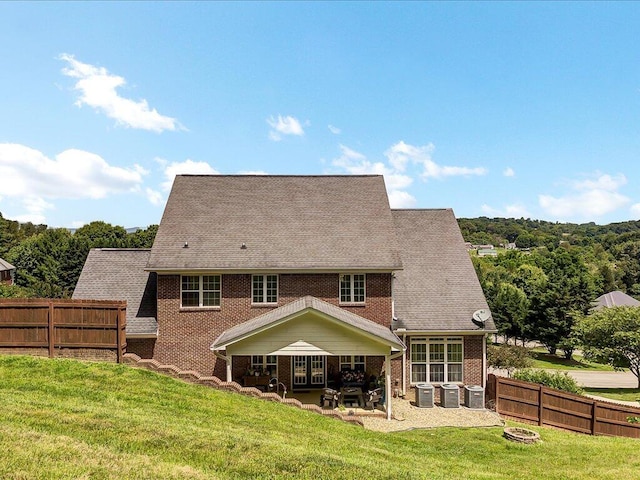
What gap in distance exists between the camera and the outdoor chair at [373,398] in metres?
16.9

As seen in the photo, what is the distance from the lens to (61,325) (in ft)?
47.9

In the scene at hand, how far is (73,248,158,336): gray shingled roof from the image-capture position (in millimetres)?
19047

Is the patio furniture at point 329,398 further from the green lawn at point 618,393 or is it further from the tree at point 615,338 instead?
the tree at point 615,338

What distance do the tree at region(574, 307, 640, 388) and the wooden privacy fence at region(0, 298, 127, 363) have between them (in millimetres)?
32290

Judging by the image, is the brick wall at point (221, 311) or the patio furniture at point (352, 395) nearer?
the patio furniture at point (352, 395)

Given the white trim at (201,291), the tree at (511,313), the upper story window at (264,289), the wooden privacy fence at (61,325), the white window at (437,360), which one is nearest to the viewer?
the wooden privacy fence at (61,325)

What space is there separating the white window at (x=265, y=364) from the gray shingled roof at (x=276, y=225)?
13.7ft

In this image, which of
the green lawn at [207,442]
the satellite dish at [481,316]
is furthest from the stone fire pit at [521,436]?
the satellite dish at [481,316]

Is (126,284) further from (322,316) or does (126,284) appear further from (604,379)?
(604,379)

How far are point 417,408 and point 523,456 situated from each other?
21.3ft

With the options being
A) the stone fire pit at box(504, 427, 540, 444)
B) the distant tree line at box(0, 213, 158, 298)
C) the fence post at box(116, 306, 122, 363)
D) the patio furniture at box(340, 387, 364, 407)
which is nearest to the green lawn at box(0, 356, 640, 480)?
the stone fire pit at box(504, 427, 540, 444)

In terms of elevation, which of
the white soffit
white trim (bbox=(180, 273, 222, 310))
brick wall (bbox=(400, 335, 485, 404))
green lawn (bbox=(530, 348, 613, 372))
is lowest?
green lawn (bbox=(530, 348, 613, 372))

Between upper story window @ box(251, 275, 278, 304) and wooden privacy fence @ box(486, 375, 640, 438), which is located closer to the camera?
wooden privacy fence @ box(486, 375, 640, 438)

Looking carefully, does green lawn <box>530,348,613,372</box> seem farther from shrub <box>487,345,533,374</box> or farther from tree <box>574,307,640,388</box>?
shrub <box>487,345,533,374</box>
